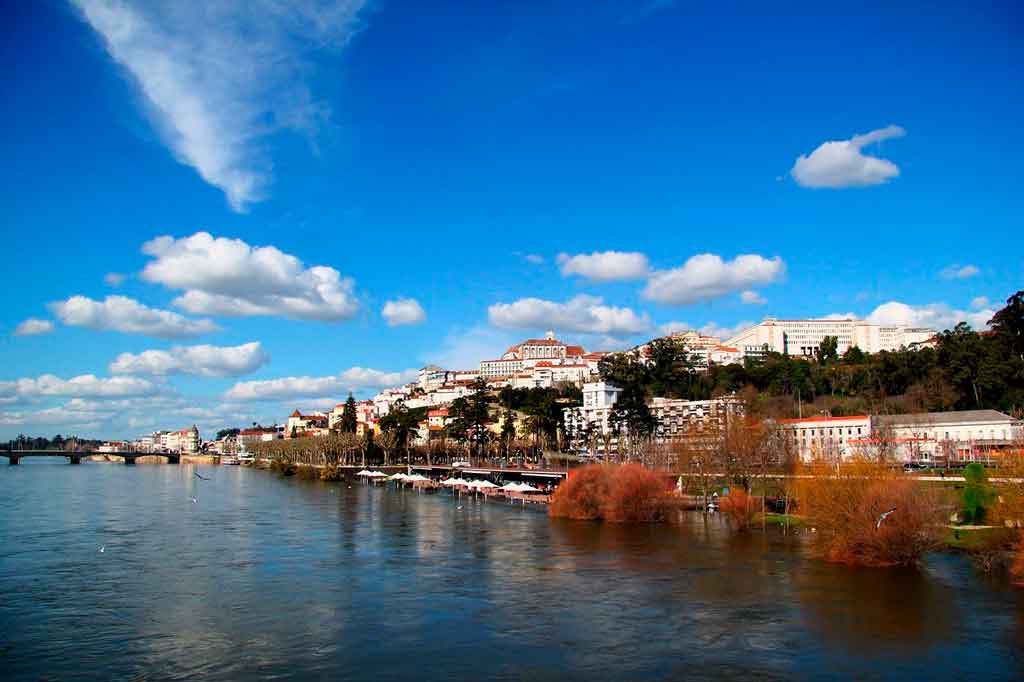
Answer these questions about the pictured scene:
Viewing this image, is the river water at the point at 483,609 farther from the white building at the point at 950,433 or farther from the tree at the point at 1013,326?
the tree at the point at 1013,326

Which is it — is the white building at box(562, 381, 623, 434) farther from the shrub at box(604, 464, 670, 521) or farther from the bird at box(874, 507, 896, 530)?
the bird at box(874, 507, 896, 530)

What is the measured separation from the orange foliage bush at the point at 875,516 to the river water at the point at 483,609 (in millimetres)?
1259

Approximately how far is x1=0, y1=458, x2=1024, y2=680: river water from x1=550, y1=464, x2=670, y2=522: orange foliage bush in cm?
661

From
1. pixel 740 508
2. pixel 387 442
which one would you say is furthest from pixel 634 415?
pixel 387 442

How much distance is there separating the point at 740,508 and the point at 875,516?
17716 mm

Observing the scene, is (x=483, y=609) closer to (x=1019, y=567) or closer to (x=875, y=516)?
(x=875, y=516)

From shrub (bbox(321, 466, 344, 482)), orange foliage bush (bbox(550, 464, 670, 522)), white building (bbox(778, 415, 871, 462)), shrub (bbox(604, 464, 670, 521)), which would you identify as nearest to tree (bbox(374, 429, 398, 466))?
shrub (bbox(321, 466, 344, 482))

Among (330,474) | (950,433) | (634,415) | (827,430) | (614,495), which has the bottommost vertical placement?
(330,474)

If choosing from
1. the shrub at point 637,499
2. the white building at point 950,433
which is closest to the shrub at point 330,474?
the shrub at point 637,499

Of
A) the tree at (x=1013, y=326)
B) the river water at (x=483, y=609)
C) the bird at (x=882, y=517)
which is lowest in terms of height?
the river water at (x=483, y=609)

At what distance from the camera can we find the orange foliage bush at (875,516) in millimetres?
37938

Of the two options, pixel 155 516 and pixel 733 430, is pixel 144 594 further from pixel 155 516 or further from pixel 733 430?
pixel 733 430

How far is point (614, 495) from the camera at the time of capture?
202ft

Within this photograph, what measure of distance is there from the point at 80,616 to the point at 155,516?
38.5 meters
